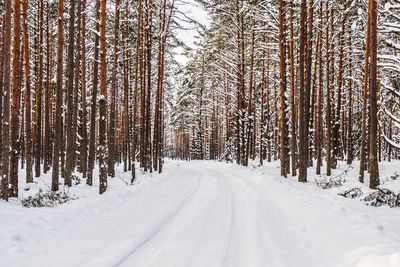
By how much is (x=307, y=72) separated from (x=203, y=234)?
9.81 metres

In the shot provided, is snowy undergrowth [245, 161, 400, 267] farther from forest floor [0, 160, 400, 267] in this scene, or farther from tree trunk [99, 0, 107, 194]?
tree trunk [99, 0, 107, 194]

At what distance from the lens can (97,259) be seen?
4.22 metres

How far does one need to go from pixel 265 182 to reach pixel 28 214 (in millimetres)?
9538

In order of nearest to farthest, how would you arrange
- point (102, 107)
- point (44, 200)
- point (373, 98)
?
point (44, 200), point (373, 98), point (102, 107)

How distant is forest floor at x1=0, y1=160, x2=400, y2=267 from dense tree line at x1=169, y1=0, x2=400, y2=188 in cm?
414

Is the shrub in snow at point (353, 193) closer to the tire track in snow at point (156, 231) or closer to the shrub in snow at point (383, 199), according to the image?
the shrub in snow at point (383, 199)

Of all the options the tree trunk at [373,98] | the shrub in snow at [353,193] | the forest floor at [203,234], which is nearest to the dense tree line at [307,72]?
the tree trunk at [373,98]

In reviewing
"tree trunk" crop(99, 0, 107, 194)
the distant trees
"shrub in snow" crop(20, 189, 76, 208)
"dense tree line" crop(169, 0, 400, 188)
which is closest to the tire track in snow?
"tree trunk" crop(99, 0, 107, 194)

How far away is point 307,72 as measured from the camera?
12.3m

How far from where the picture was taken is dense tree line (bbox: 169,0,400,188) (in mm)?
11359

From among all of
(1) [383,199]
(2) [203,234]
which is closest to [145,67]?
(2) [203,234]

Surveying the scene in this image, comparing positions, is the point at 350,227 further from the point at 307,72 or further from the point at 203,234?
the point at 307,72

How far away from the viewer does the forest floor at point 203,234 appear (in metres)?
4.19

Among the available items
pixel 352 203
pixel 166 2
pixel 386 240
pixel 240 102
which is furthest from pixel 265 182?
pixel 166 2
